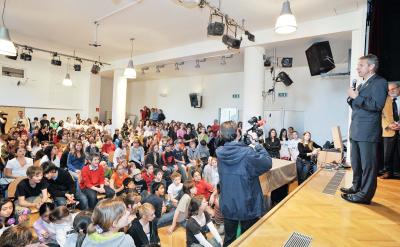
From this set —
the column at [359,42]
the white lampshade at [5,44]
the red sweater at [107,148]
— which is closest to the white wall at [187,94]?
the red sweater at [107,148]

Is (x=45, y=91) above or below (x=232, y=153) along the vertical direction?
above

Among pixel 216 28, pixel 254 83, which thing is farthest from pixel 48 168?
pixel 254 83

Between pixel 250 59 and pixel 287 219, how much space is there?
481 cm

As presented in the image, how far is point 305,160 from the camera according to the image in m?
5.88

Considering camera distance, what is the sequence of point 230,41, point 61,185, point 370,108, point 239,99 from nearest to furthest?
point 370,108, point 61,185, point 230,41, point 239,99

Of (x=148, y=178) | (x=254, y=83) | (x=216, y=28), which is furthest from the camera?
(x=254, y=83)

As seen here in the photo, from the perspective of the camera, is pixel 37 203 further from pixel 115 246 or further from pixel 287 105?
pixel 287 105

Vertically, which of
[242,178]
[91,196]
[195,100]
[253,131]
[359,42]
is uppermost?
[359,42]

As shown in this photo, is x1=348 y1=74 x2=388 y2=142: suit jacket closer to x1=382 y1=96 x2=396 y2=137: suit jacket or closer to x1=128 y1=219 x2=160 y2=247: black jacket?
x1=382 y1=96 x2=396 y2=137: suit jacket

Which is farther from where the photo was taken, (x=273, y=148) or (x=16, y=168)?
(x=273, y=148)

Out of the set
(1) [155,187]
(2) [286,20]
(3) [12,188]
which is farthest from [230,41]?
(3) [12,188]

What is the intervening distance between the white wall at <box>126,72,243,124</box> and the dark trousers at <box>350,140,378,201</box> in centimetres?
859

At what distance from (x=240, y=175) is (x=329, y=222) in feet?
2.38

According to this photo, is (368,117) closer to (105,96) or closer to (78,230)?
(78,230)
